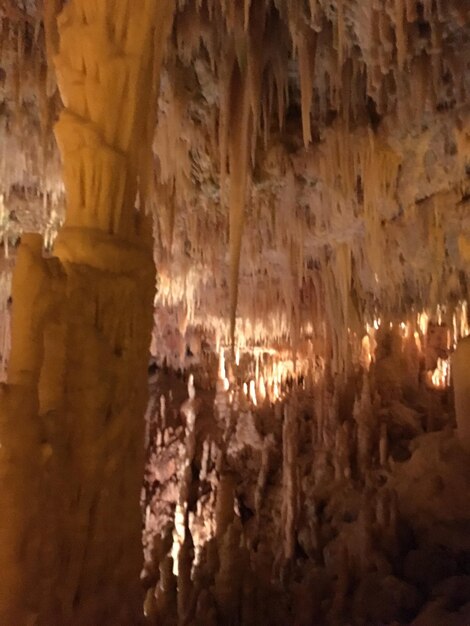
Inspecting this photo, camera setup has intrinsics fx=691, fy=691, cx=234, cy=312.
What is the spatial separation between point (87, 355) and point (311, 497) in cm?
627

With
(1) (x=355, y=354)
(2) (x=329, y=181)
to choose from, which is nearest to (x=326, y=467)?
(1) (x=355, y=354)

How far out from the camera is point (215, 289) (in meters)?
8.29

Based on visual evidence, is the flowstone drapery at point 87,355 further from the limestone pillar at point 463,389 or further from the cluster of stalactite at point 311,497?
the limestone pillar at point 463,389

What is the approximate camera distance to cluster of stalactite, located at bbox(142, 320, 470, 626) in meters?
4.71

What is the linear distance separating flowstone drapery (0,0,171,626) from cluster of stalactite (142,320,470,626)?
189cm

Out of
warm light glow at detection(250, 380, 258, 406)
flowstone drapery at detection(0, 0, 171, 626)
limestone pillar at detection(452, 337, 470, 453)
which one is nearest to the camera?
flowstone drapery at detection(0, 0, 171, 626)

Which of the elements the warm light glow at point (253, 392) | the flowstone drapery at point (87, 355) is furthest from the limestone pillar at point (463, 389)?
the warm light glow at point (253, 392)

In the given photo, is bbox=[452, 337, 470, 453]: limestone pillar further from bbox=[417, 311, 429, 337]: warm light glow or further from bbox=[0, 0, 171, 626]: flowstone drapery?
bbox=[0, 0, 171, 626]: flowstone drapery

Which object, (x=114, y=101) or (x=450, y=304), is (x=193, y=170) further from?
(x=450, y=304)

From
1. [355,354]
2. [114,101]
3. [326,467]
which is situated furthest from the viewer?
[355,354]

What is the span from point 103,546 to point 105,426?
Answer: 442 mm

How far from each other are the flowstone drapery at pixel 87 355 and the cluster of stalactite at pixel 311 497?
1.89m

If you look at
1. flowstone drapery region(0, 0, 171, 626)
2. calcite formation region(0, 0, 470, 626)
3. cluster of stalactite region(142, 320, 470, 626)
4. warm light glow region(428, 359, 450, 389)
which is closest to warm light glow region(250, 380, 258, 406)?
cluster of stalactite region(142, 320, 470, 626)

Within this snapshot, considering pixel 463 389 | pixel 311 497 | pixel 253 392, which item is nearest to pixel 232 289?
pixel 463 389
